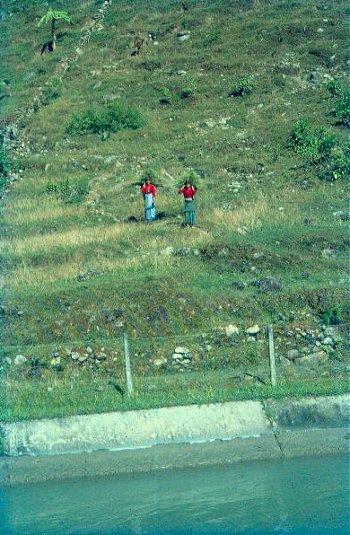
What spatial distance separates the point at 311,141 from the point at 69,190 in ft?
22.6

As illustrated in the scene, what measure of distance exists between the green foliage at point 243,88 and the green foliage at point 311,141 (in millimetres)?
4321

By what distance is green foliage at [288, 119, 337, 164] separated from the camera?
76.8 feet

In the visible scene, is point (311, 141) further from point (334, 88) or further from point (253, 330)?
point (253, 330)

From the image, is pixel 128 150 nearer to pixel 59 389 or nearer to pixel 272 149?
pixel 272 149

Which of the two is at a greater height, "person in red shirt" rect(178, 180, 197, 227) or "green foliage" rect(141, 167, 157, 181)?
"person in red shirt" rect(178, 180, 197, 227)

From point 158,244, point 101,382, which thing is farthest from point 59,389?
point 158,244

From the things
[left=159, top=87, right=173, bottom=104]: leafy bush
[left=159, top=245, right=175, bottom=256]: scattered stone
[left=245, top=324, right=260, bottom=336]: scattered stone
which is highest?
[left=245, top=324, right=260, bottom=336]: scattered stone

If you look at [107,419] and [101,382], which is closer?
[107,419]

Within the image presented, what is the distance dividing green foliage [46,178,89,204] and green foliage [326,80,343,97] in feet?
31.2

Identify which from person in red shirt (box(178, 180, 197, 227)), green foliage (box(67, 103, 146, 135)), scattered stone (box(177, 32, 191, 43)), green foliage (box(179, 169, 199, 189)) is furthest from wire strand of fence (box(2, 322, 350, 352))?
scattered stone (box(177, 32, 191, 43))

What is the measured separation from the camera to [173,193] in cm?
2192

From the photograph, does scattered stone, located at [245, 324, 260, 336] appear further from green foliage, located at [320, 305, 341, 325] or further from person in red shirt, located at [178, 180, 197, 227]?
person in red shirt, located at [178, 180, 197, 227]

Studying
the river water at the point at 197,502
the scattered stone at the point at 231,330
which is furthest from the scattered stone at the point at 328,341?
the river water at the point at 197,502

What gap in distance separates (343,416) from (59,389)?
12.3 feet
